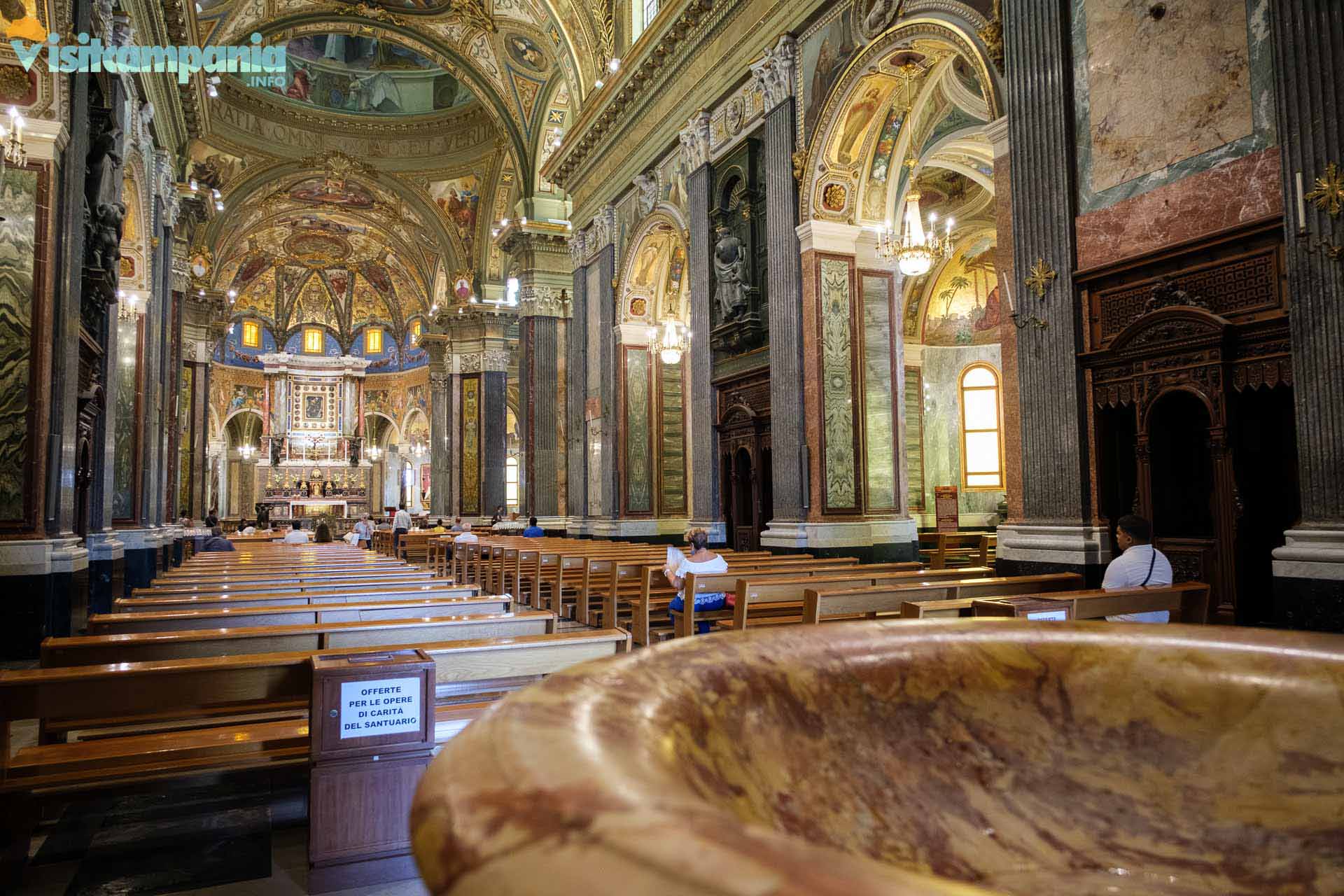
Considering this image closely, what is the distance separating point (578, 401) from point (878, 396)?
24.8ft

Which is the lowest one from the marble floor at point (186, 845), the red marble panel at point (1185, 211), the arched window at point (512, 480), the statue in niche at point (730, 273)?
the marble floor at point (186, 845)

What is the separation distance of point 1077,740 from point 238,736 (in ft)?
10.2

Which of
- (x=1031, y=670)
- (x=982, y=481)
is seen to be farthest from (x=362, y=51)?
(x=1031, y=670)

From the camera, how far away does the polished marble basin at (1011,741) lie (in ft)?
2.13

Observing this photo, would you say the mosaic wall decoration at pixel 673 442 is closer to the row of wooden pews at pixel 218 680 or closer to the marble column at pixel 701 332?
the marble column at pixel 701 332

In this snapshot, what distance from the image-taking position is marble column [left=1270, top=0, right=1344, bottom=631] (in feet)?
15.0

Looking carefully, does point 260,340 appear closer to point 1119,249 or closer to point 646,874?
point 1119,249

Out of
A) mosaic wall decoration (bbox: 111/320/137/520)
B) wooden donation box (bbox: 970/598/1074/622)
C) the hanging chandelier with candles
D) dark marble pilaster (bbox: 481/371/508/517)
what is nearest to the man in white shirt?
wooden donation box (bbox: 970/598/1074/622)

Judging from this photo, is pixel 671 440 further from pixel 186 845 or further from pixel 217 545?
pixel 186 845

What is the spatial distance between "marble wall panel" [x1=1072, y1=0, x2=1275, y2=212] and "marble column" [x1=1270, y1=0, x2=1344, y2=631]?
26 centimetres

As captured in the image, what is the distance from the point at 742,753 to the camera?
2.17ft

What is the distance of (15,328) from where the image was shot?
6668 mm

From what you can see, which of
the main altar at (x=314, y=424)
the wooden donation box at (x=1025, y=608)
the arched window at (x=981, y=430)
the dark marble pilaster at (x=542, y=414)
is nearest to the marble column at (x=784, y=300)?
the wooden donation box at (x=1025, y=608)

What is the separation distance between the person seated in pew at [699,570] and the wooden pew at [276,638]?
76.3 inches
